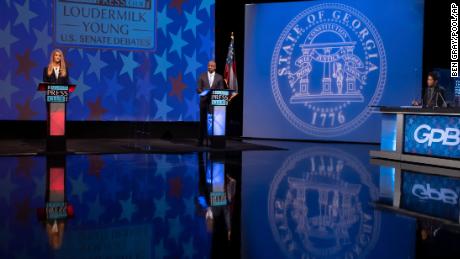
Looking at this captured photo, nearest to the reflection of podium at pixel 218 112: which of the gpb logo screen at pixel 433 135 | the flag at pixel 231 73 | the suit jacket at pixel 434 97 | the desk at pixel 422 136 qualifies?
the flag at pixel 231 73

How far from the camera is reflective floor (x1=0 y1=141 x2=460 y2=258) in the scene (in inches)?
103

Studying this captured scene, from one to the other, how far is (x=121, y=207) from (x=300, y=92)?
734 cm

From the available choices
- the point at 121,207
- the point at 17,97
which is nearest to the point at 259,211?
the point at 121,207

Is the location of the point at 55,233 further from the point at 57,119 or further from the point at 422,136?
the point at 422,136

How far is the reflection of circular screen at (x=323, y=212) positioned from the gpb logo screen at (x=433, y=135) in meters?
1.08

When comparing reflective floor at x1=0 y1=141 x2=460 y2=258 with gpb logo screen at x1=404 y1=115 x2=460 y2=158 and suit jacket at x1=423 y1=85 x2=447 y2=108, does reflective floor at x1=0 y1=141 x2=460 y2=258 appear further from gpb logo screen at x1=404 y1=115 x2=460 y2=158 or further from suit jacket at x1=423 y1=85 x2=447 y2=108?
suit jacket at x1=423 y1=85 x2=447 y2=108

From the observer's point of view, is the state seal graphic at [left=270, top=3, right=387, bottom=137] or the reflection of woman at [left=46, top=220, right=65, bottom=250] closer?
the reflection of woman at [left=46, top=220, right=65, bottom=250]

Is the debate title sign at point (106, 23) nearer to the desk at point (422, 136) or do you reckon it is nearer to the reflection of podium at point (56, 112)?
the reflection of podium at point (56, 112)

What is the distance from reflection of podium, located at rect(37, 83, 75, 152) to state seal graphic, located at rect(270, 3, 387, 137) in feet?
16.2

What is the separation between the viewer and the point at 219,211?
3523 mm

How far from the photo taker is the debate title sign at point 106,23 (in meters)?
9.53

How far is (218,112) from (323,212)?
4442mm

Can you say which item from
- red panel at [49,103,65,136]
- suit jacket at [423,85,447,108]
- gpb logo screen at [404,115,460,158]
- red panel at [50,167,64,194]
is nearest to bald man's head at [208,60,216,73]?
red panel at [49,103,65,136]

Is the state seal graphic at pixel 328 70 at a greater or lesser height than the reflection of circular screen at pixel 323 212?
greater
